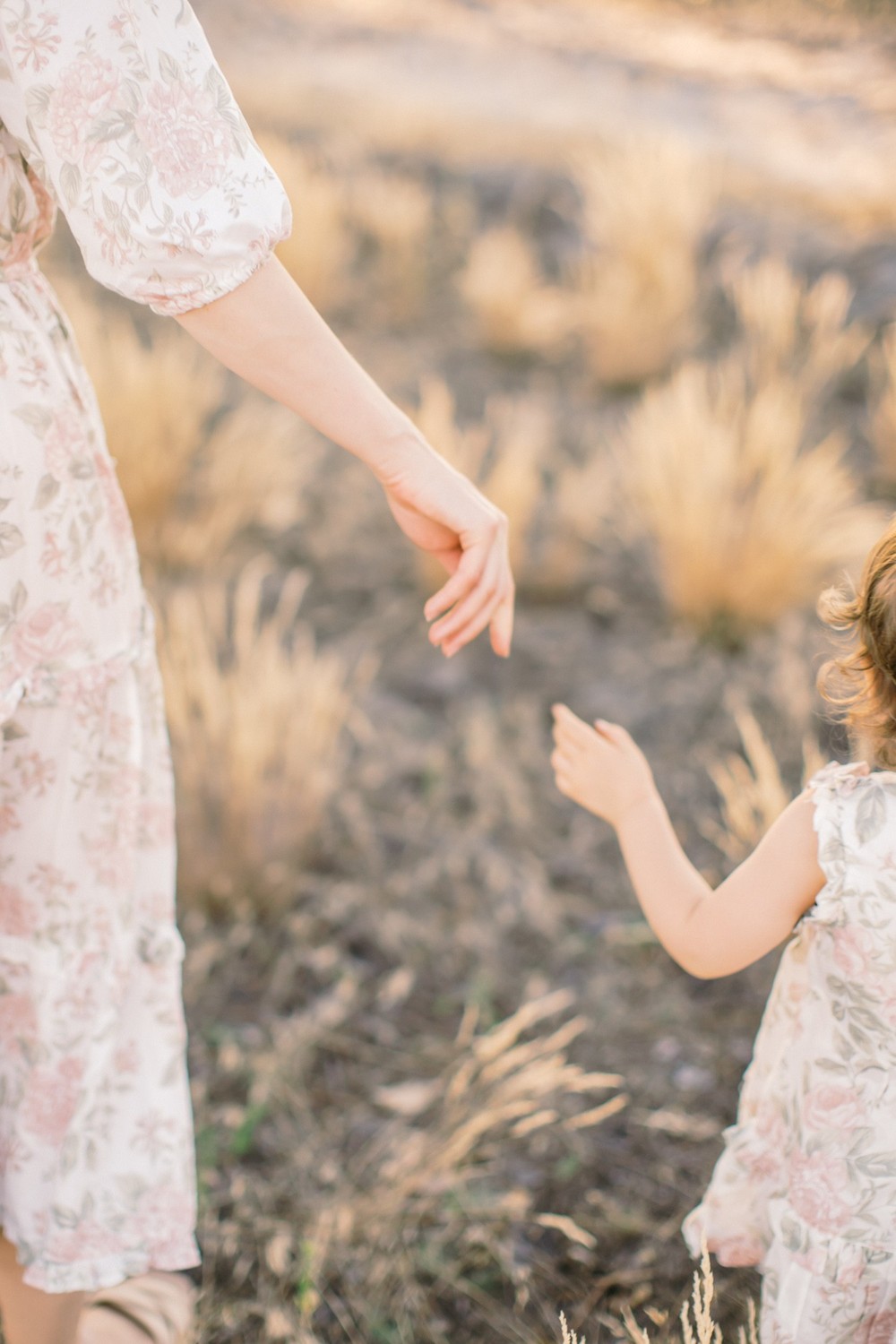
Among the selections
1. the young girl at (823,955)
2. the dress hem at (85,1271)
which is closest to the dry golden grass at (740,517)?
the young girl at (823,955)

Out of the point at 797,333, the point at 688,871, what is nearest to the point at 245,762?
the point at 688,871

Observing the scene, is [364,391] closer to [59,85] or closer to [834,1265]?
[59,85]

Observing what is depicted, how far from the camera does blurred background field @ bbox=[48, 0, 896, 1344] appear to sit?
158cm

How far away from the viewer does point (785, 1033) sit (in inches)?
44.8

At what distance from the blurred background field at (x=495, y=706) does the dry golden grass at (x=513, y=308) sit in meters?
0.02

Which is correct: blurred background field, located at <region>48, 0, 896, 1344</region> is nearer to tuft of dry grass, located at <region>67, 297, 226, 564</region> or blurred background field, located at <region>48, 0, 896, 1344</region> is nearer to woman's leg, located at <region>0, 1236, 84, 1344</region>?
tuft of dry grass, located at <region>67, 297, 226, 564</region>

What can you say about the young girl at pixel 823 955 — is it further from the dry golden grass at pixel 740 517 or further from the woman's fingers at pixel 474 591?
the dry golden grass at pixel 740 517

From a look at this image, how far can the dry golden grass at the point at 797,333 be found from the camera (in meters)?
3.87

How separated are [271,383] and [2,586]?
0.29 metres

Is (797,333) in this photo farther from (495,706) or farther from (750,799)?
(750,799)

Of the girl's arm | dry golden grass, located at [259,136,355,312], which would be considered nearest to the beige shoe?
the girl's arm

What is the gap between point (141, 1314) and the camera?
1358mm

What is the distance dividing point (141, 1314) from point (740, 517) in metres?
2.35

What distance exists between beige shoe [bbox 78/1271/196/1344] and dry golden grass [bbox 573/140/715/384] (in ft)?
12.2
